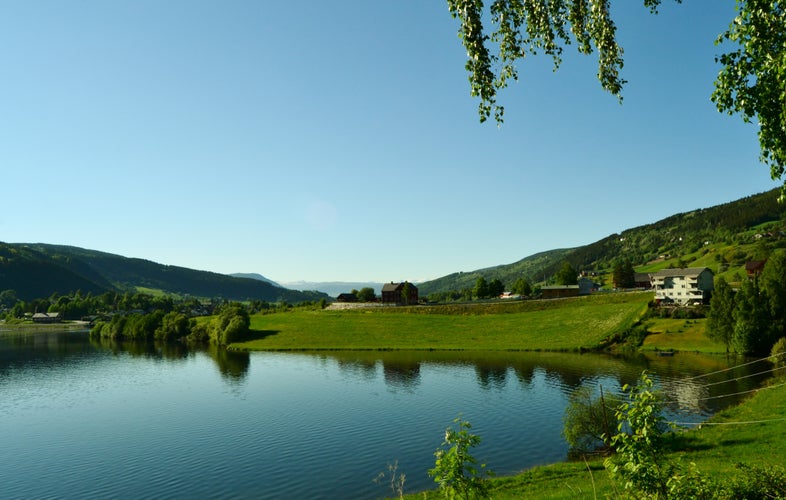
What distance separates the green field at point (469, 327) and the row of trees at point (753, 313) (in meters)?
22.6

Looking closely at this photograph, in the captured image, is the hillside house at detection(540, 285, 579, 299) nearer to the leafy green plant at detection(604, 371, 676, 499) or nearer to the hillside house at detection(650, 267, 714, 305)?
the hillside house at detection(650, 267, 714, 305)

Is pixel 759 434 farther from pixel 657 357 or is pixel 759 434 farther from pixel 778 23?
pixel 657 357

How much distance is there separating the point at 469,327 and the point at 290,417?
269ft

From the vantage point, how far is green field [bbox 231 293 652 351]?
114875 millimetres

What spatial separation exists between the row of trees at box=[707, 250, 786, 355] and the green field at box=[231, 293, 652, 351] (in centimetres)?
2256

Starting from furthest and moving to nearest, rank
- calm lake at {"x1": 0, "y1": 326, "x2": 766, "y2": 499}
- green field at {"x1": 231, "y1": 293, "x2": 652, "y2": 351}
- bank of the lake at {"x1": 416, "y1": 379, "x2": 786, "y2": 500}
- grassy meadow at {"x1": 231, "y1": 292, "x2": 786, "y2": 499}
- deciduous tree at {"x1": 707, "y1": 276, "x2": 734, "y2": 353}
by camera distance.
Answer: green field at {"x1": 231, "y1": 293, "x2": 652, "y2": 351} → deciduous tree at {"x1": 707, "y1": 276, "x2": 734, "y2": 353} → calm lake at {"x1": 0, "y1": 326, "x2": 766, "y2": 499} → grassy meadow at {"x1": 231, "y1": 292, "x2": 786, "y2": 499} → bank of the lake at {"x1": 416, "y1": 379, "x2": 786, "y2": 500}

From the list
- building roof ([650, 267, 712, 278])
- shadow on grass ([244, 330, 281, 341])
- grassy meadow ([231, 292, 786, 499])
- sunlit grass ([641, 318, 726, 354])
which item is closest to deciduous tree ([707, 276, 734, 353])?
sunlit grass ([641, 318, 726, 354])

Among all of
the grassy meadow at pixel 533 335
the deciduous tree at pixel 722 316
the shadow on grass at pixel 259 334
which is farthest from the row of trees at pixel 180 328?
the deciduous tree at pixel 722 316

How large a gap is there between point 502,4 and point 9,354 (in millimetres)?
172294

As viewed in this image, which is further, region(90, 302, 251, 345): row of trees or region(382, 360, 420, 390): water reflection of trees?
region(90, 302, 251, 345): row of trees

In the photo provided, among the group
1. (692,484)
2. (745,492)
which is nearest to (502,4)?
(692,484)

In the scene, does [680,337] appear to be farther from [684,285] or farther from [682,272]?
[682,272]

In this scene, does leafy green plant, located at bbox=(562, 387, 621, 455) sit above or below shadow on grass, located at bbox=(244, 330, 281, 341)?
below

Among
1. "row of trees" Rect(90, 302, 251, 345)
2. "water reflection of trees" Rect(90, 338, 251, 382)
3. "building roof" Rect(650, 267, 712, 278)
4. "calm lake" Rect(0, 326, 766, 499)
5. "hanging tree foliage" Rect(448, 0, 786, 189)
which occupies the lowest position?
"calm lake" Rect(0, 326, 766, 499)
